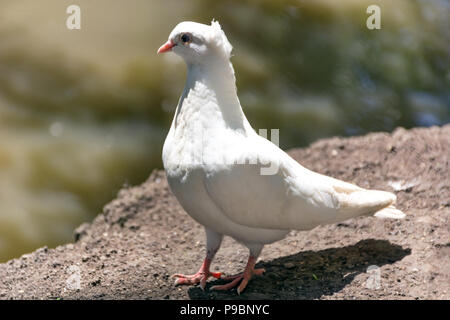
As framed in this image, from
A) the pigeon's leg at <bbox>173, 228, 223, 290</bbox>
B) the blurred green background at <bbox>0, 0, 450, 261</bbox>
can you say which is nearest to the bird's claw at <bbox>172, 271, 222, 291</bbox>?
the pigeon's leg at <bbox>173, 228, 223, 290</bbox>

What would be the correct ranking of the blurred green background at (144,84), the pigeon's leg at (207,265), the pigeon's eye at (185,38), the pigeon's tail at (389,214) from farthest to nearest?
the blurred green background at (144,84)
the pigeon's tail at (389,214)
the pigeon's leg at (207,265)
the pigeon's eye at (185,38)

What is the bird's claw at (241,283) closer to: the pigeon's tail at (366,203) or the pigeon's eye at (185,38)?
the pigeon's tail at (366,203)

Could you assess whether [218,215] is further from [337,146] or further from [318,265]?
[337,146]

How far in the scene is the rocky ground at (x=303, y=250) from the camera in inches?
Result: 136

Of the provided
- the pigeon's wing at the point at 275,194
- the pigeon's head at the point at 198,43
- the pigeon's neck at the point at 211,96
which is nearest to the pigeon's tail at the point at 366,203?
the pigeon's wing at the point at 275,194

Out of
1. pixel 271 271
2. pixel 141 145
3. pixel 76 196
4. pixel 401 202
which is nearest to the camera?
pixel 271 271

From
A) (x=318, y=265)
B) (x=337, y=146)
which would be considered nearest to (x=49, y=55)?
(x=337, y=146)

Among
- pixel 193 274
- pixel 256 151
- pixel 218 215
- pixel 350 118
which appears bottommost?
pixel 193 274

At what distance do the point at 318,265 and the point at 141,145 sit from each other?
2.16 meters

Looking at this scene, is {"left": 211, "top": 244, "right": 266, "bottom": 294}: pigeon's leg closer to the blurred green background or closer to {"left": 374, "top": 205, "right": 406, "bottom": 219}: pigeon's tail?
{"left": 374, "top": 205, "right": 406, "bottom": 219}: pigeon's tail

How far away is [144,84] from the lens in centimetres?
525

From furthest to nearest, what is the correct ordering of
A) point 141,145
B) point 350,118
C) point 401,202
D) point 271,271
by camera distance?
point 350,118, point 141,145, point 401,202, point 271,271

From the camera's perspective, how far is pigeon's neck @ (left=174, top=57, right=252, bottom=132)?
3264 mm

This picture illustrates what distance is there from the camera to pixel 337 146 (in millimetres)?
5340
